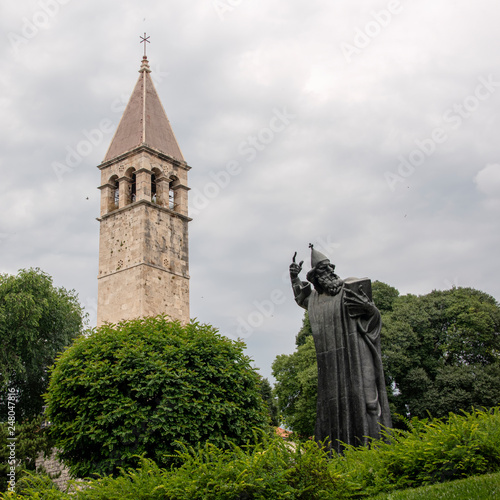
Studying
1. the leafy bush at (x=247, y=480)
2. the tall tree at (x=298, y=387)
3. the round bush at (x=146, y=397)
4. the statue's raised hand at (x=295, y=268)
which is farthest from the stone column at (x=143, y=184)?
the leafy bush at (x=247, y=480)

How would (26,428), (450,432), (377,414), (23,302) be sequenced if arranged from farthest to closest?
(23,302), (26,428), (377,414), (450,432)

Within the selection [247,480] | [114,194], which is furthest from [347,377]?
[114,194]

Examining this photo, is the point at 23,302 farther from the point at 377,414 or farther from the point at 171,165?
the point at 377,414

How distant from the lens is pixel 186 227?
140 feet

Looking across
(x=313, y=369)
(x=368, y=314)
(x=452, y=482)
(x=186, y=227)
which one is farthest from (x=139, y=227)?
(x=452, y=482)

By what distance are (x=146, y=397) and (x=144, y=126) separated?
28033 mm

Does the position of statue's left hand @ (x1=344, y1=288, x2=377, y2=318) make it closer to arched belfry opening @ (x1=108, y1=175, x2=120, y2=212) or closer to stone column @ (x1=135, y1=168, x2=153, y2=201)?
stone column @ (x1=135, y1=168, x2=153, y2=201)

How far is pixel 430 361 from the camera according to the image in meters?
31.9

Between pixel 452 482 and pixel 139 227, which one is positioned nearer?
pixel 452 482

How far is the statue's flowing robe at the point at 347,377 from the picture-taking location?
9039 mm

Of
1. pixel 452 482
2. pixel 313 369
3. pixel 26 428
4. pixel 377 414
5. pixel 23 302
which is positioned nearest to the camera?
pixel 452 482

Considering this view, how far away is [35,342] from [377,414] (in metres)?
29.9

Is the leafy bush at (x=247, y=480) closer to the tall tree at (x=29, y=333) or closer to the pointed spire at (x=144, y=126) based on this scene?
the tall tree at (x=29, y=333)

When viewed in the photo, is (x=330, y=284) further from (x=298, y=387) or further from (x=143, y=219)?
(x=143, y=219)
